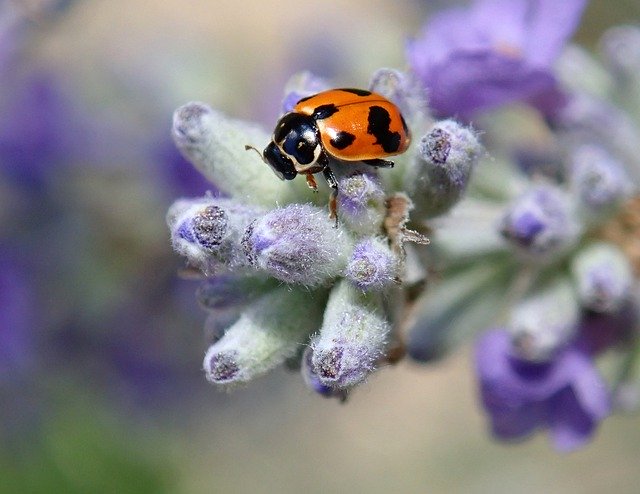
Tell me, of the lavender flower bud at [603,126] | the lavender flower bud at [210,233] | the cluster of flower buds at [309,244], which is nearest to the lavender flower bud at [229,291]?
the cluster of flower buds at [309,244]

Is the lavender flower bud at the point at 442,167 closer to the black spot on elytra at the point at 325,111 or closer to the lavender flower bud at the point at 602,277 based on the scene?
the black spot on elytra at the point at 325,111

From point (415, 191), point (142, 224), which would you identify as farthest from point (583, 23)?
point (415, 191)

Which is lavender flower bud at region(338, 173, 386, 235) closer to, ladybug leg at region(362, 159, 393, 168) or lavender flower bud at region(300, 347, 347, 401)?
ladybug leg at region(362, 159, 393, 168)

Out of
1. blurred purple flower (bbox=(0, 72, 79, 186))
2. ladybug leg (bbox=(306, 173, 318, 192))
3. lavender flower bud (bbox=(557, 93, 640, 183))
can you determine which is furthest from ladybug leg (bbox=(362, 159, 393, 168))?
blurred purple flower (bbox=(0, 72, 79, 186))

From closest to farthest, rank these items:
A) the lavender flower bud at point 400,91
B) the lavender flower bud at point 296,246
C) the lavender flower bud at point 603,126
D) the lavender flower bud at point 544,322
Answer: the lavender flower bud at point 296,246 < the lavender flower bud at point 400,91 < the lavender flower bud at point 544,322 < the lavender flower bud at point 603,126

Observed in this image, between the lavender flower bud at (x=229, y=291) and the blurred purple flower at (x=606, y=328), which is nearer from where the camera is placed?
the lavender flower bud at (x=229, y=291)

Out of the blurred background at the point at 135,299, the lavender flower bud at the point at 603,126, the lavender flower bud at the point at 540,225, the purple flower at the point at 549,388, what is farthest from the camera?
the blurred background at the point at 135,299

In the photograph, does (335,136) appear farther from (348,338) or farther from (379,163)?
(348,338)

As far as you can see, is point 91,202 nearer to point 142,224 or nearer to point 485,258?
point 142,224
